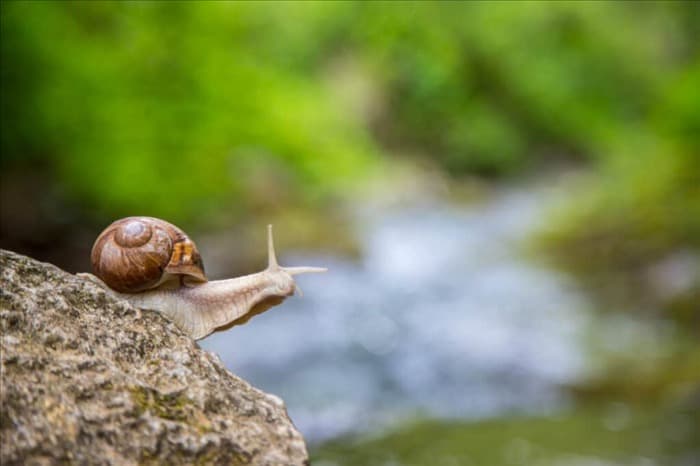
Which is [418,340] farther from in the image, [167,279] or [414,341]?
[167,279]

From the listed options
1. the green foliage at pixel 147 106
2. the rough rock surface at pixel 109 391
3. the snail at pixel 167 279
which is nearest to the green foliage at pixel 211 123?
the green foliage at pixel 147 106

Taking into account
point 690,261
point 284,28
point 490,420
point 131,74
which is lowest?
point 490,420

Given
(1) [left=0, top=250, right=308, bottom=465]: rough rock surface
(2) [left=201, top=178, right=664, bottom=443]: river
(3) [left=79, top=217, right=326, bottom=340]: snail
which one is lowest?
(1) [left=0, top=250, right=308, bottom=465]: rough rock surface

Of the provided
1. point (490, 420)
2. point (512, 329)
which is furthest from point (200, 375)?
point (512, 329)

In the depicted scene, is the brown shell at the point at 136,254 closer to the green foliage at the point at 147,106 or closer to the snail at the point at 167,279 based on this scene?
the snail at the point at 167,279

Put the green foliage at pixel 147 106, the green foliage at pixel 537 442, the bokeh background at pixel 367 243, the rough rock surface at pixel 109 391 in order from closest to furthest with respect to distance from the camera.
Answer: the rough rock surface at pixel 109 391 → the green foliage at pixel 537 442 → the bokeh background at pixel 367 243 → the green foliage at pixel 147 106

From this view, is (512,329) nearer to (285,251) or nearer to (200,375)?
(285,251)

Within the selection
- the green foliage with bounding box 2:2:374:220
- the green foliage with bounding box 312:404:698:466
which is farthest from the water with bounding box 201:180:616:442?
the green foliage with bounding box 2:2:374:220

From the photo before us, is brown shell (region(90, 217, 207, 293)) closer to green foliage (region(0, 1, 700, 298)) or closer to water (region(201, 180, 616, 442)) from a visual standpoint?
water (region(201, 180, 616, 442))
